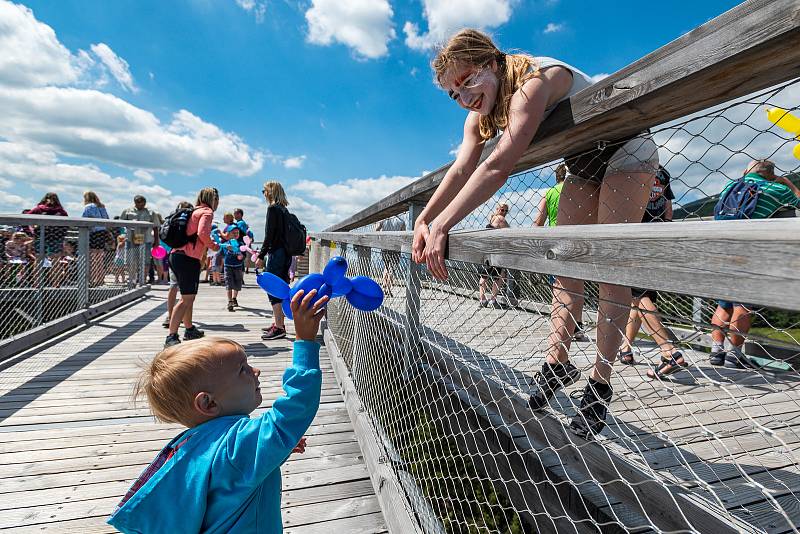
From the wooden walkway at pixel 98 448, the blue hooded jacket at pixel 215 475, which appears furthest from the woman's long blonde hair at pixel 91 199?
the blue hooded jacket at pixel 215 475

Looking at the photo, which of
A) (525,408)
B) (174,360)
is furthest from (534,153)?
(174,360)

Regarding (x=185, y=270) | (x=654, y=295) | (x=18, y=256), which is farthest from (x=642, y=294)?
(x=18, y=256)

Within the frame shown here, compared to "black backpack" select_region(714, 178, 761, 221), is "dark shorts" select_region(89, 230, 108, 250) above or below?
below

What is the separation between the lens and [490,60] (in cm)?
156

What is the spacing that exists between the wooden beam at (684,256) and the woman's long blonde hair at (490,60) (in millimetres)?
706

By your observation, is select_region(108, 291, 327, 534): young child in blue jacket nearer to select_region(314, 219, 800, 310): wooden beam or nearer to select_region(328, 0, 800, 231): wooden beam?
select_region(314, 219, 800, 310): wooden beam

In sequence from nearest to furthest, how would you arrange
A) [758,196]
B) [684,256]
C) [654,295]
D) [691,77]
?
[684,256], [691,77], [758,196], [654,295]

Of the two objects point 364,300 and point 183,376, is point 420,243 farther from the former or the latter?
point 183,376

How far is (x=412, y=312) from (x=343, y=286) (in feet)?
4.56

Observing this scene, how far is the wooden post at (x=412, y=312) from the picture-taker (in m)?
2.60

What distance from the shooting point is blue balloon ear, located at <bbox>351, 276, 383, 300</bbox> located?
145cm

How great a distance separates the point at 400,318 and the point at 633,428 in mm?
1555

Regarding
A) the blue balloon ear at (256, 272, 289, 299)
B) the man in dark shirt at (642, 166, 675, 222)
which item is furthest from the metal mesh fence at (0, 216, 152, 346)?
the man in dark shirt at (642, 166, 675, 222)

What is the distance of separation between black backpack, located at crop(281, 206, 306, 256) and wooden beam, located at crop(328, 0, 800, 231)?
368cm
